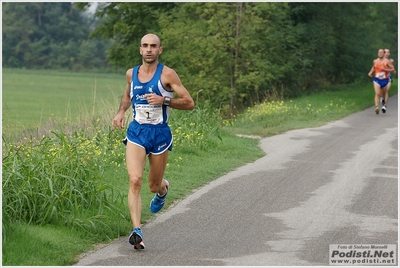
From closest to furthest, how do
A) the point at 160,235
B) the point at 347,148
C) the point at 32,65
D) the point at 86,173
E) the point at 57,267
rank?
1. the point at 57,267
2. the point at 160,235
3. the point at 86,173
4. the point at 347,148
5. the point at 32,65

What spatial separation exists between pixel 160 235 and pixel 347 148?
30.1 ft

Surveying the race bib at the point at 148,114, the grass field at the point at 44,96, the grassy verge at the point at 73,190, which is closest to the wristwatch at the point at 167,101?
the race bib at the point at 148,114

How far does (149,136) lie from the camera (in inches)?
360

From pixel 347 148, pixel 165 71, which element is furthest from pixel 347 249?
pixel 347 148

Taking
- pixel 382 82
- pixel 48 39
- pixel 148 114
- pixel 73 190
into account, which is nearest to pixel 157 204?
pixel 73 190

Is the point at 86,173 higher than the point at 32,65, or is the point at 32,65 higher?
the point at 86,173

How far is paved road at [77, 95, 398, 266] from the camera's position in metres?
8.38

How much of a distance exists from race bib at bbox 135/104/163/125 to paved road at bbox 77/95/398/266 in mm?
1179

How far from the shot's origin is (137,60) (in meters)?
39.2

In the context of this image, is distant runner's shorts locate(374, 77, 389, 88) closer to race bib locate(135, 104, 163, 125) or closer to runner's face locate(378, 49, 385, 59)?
runner's face locate(378, 49, 385, 59)

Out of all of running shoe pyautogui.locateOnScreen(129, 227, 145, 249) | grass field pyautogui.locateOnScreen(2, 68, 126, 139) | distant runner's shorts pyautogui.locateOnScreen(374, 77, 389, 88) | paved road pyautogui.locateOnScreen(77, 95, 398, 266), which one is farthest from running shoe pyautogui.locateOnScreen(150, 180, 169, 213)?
grass field pyautogui.locateOnScreen(2, 68, 126, 139)

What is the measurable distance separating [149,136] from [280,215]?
2229mm

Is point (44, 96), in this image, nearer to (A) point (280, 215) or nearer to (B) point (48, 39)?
(A) point (280, 215)

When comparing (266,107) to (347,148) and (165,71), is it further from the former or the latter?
(165,71)
